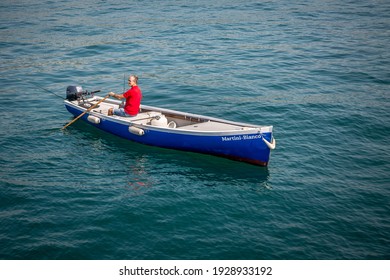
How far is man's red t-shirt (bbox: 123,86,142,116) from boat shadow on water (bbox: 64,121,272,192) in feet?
4.37

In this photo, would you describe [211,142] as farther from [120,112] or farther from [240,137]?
[120,112]

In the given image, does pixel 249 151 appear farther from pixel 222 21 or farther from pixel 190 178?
pixel 222 21

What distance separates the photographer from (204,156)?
16469 millimetres

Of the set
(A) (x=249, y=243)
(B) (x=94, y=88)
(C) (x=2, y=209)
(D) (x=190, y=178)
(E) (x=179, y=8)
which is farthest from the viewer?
(E) (x=179, y=8)

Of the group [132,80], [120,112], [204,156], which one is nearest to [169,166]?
[204,156]

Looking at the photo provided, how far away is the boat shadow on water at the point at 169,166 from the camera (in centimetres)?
1501

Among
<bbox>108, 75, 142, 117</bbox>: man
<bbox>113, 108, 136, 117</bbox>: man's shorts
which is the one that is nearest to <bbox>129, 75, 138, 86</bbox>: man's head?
<bbox>108, 75, 142, 117</bbox>: man

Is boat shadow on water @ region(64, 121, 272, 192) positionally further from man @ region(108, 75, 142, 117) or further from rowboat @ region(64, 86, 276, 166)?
man @ region(108, 75, 142, 117)

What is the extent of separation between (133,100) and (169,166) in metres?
3.51

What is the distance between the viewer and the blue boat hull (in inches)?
598

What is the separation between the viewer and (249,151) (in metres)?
15.5

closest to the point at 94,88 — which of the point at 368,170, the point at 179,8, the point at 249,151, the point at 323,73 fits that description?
the point at 249,151

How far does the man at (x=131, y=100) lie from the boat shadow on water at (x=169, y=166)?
45.3 inches
